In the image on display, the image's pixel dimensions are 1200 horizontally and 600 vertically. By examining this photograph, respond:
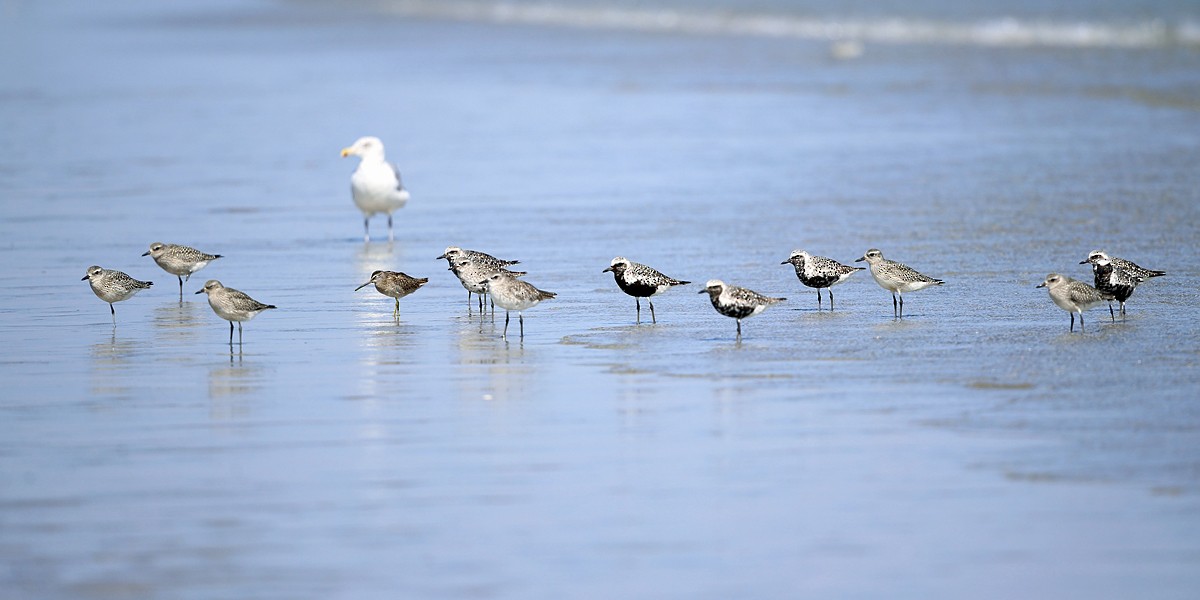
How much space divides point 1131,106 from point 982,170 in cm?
826

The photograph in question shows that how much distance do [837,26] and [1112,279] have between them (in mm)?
49543

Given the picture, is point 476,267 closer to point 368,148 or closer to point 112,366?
point 112,366

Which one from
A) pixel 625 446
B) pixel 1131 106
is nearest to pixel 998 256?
pixel 625 446

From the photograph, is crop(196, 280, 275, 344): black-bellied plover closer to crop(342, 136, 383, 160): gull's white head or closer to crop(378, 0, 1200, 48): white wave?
crop(342, 136, 383, 160): gull's white head

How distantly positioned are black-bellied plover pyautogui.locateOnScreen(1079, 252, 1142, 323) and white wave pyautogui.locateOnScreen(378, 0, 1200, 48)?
3515 centimetres

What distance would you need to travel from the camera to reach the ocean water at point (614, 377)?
7223mm

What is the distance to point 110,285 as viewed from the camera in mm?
12836

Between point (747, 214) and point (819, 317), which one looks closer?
point (819, 317)

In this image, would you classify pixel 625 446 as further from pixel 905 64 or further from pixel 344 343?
pixel 905 64

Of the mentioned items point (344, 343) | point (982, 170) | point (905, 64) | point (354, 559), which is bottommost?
point (354, 559)

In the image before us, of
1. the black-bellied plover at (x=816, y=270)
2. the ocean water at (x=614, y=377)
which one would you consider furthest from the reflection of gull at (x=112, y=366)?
the black-bellied plover at (x=816, y=270)

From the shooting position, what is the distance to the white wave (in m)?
49.5

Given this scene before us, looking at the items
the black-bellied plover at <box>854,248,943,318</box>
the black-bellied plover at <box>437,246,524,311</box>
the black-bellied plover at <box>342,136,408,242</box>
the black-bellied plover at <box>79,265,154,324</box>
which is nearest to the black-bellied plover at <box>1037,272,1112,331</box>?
the black-bellied plover at <box>854,248,943,318</box>

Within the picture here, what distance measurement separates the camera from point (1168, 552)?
7035mm
